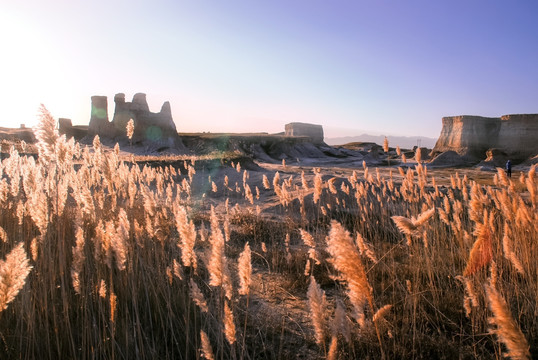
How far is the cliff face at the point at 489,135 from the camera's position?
31.3 m

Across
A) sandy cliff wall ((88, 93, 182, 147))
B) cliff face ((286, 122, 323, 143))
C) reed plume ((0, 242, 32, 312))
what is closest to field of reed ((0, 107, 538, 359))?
reed plume ((0, 242, 32, 312))

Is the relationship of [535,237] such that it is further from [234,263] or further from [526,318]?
[234,263]

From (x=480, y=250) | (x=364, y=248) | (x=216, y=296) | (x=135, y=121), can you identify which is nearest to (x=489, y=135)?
Answer: (x=135, y=121)

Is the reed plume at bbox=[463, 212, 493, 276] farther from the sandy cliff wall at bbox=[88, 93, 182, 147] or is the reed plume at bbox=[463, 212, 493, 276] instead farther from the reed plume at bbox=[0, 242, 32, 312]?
the sandy cliff wall at bbox=[88, 93, 182, 147]

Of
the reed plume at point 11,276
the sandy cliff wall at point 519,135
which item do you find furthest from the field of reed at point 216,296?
the sandy cliff wall at point 519,135

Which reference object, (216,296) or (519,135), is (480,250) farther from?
(519,135)

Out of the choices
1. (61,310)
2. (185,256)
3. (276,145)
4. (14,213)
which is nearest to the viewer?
(185,256)

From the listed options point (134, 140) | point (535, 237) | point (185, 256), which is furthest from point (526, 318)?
point (134, 140)

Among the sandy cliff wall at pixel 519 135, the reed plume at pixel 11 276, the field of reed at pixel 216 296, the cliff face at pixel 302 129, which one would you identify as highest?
the cliff face at pixel 302 129

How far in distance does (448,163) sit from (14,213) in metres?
34.3

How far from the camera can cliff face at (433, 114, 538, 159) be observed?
31344mm

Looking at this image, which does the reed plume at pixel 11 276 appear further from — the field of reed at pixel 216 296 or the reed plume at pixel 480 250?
the reed plume at pixel 480 250

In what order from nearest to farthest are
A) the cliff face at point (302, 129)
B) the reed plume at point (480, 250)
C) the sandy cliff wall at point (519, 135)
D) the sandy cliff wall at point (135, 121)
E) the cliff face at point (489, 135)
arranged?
the reed plume at point (480, 250) → the sandy cliff wall at point (519, 135) → the cliff face at point (489, 135) → the sandy cliff wall at point (135, 121) → the cliff face at point (302, 129)

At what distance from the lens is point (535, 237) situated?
9.67ft
